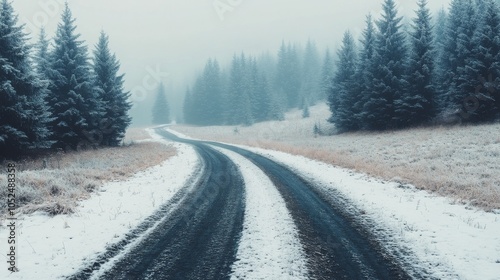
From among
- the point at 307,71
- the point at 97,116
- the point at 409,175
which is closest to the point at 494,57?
the point at 409,175

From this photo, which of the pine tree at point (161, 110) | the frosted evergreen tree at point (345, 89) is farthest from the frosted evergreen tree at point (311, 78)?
the pine tree at point (161, 110)

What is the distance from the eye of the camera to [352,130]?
35906 mm

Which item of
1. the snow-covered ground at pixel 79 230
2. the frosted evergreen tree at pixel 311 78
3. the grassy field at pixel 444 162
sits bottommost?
the snow-covered ground at pixel 79 230

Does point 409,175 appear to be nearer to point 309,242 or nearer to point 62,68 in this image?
point 309,242

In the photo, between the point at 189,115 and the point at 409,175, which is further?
the point at 189,115

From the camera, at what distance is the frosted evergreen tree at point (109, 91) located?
28.7 meters

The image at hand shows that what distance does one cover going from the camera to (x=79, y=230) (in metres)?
6.16

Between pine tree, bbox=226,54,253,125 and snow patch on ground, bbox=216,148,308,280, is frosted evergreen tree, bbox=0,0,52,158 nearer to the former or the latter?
snow patch on ground, bbox=216,148,308,280

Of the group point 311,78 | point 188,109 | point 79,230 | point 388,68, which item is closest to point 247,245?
point 79,230

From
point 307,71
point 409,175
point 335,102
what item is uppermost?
point 307,71

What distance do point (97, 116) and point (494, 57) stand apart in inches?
1388

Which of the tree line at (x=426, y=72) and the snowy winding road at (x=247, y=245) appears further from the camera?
the tree line at (x=426, y=72)

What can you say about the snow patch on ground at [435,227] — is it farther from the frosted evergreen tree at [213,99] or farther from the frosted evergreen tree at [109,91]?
the frosted evergreen tree at [213,99]

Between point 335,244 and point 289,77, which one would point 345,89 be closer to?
point 335,244
